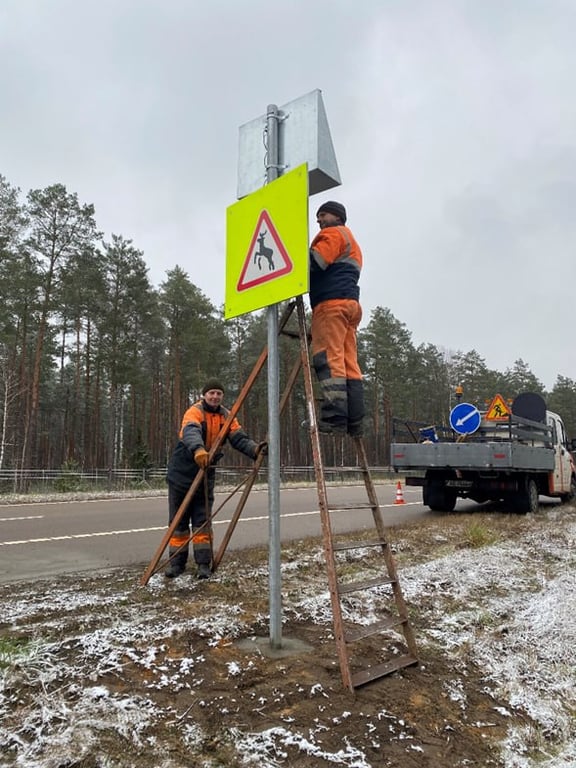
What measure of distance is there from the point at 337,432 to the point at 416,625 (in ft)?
4.78

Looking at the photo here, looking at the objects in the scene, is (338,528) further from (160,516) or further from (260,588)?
(260,588)

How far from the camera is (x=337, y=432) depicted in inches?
143

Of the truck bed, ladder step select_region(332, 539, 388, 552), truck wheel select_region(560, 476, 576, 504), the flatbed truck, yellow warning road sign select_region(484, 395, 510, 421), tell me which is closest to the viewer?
ladder step select_region(332, 539, 388, 552)

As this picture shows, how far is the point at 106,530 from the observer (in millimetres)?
9102

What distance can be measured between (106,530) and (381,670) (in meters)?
7.19

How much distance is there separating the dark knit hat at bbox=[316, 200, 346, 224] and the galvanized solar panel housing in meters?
0.11

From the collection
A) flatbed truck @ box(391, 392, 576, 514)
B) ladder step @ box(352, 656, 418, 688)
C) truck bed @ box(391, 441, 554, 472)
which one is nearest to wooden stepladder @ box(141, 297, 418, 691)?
ladder step @ box(352, 656, 418, 688)

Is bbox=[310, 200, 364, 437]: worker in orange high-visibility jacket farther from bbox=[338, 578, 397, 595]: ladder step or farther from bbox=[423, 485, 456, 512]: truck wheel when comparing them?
bbox=[423, 485, 456, 512]: truck wheel

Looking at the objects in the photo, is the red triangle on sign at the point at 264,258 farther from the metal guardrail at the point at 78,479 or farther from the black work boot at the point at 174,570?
the metal guardrail at the point at 78,479

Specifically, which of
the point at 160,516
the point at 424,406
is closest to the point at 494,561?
the point at 160,516

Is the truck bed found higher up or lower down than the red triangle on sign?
lower down

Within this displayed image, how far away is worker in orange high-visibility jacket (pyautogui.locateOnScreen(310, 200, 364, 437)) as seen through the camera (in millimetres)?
3482

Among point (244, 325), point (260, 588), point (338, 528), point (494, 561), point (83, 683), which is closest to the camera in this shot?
point (83, 683)

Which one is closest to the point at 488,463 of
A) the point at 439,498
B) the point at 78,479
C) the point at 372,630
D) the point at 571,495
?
the point at 439,498
